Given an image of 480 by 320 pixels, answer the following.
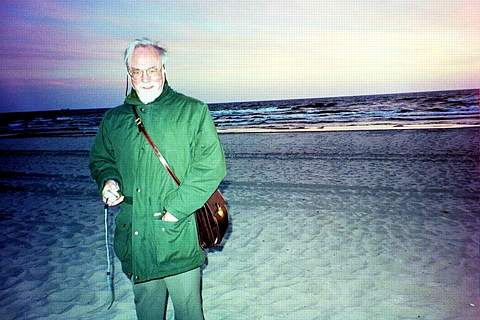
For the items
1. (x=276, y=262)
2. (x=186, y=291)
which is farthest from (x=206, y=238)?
(x=276, y=262)

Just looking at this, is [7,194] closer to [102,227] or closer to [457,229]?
[102,227]

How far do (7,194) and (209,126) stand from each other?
9245mm

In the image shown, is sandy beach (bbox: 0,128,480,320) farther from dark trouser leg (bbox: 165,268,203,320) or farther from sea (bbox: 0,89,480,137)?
sea (bbox: 0,89,480,137)

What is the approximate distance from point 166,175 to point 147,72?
611 mm

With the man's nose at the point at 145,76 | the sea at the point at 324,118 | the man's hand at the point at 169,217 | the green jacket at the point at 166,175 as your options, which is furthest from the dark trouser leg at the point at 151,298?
A: the sea at the point at 324,118

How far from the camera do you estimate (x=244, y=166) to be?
11703 millimetres

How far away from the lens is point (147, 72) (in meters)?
2.06

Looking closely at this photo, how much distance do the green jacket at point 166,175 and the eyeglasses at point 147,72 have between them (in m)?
0.10

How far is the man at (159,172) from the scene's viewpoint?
2053 mm

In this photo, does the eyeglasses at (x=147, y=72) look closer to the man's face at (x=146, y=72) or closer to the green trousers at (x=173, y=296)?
the man's face at (x=146, y=72)

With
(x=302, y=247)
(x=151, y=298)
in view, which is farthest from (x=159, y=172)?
(x=302, y=247)

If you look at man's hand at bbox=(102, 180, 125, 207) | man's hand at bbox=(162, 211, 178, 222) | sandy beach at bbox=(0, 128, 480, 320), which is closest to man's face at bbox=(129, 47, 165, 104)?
man's hand at bbox=(102, 180, 125, 207)

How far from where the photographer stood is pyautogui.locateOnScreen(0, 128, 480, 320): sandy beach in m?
3.83

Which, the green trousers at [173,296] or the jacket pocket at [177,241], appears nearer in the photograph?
the jacket pocket at [177,241]
